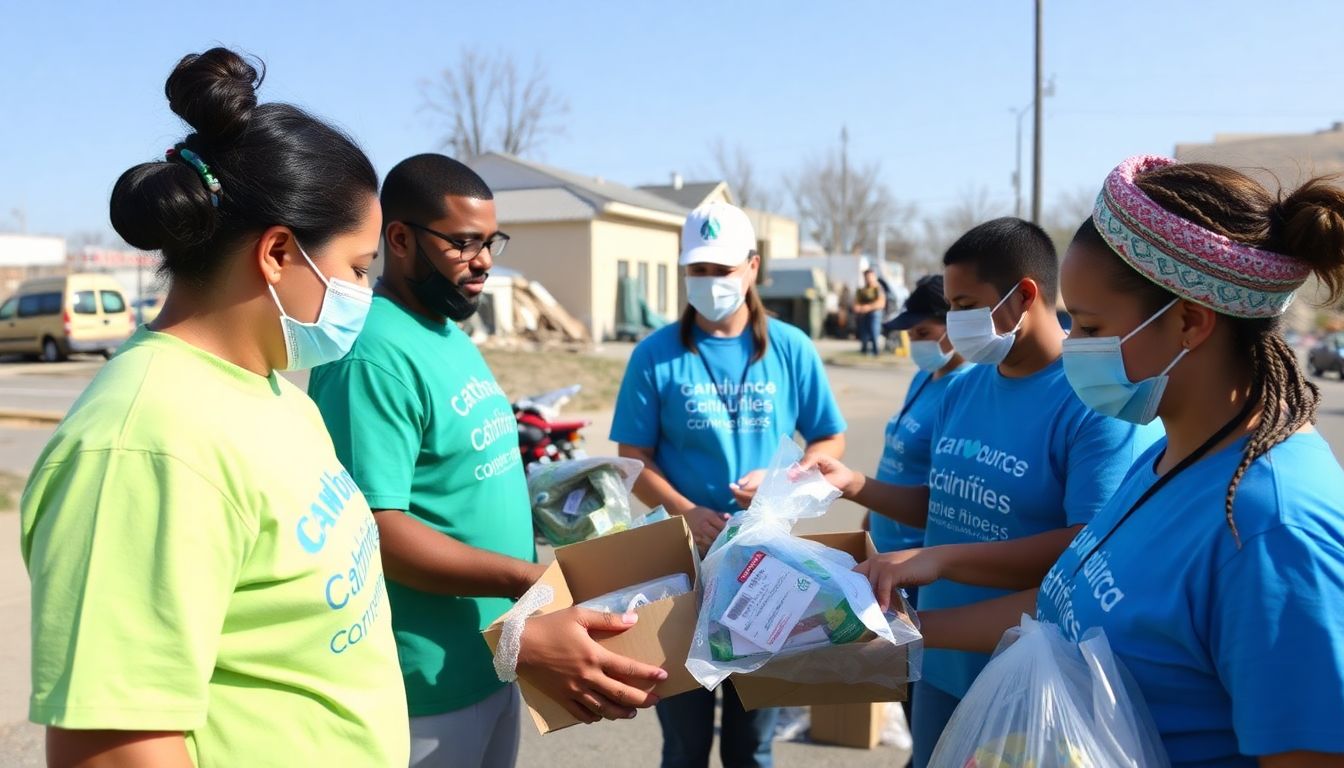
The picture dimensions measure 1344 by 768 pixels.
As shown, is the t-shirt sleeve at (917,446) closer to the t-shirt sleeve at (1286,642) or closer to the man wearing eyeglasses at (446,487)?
the man wearing eyeglasses at (446,487)

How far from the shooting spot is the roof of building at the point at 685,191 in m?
38.4

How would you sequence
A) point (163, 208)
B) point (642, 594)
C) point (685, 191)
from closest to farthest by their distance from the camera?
point (163, 208), point (642, 594), point (685, 191)

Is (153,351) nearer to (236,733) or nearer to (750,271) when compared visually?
(236,733)

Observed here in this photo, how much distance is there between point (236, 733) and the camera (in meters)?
1.52

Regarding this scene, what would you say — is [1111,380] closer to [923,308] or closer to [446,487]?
[446,487]

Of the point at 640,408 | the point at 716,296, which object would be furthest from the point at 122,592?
the point at 716,296

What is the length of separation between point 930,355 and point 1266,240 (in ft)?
7.68

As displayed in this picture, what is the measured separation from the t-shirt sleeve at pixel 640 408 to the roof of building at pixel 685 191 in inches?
1361

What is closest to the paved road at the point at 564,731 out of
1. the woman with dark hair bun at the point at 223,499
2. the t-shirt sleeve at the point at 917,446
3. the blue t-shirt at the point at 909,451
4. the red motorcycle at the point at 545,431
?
the blue t-shirt at the point at 909,451

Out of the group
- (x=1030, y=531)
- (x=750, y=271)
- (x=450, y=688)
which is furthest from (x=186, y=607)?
(x=750, y=271)

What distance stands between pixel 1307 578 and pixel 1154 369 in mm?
494

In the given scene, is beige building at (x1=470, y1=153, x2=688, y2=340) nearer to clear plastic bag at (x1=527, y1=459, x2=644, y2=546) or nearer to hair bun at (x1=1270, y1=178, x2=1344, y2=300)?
clear plastic bag at (x1=527, y1=459, x2=644, y2=546)

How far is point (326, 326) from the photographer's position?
181cm

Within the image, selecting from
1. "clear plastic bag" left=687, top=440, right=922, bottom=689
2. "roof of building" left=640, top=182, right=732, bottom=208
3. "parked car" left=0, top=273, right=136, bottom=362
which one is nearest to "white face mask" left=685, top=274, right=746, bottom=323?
"clear plastic bag" left=687, top=440, right=922, bottom=689
